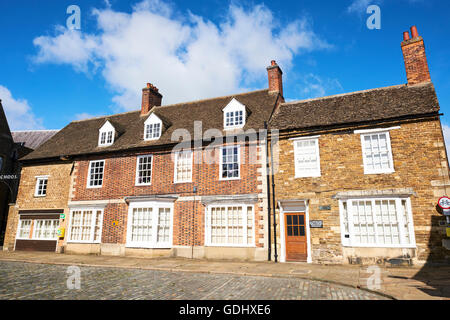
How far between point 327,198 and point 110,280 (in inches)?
391

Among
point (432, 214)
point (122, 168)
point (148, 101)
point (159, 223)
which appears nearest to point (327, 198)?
point (432, 214)

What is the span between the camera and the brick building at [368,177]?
500 inches

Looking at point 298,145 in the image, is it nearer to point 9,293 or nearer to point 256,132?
point 256,132

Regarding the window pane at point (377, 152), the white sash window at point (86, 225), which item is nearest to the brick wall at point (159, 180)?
the white sash window at point (86, 225)

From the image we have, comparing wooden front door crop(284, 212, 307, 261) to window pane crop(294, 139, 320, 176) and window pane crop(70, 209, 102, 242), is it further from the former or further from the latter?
window pane crop(70, 209, 102, 242)

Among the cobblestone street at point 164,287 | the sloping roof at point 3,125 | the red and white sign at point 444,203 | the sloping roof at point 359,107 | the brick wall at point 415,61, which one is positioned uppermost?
the sloping roof at point 3,125

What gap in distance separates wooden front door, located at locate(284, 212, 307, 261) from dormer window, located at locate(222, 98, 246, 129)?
5.86 m

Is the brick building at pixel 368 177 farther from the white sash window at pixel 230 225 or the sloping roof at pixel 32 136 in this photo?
the sloping roof at pixel 32 136

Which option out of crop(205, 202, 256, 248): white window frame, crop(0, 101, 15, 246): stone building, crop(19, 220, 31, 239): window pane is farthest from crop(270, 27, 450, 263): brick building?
crop(0, 101, 15, 246): stone building

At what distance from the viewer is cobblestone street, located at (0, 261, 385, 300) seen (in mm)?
7734

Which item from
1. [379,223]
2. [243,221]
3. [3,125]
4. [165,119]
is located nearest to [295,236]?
[243,221]

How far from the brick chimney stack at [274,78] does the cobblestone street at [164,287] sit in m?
12.4

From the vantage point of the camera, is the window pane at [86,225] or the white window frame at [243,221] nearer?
the white window frame at [243,221]

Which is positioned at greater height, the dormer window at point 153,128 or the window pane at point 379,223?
the dormer window at point 153,128
